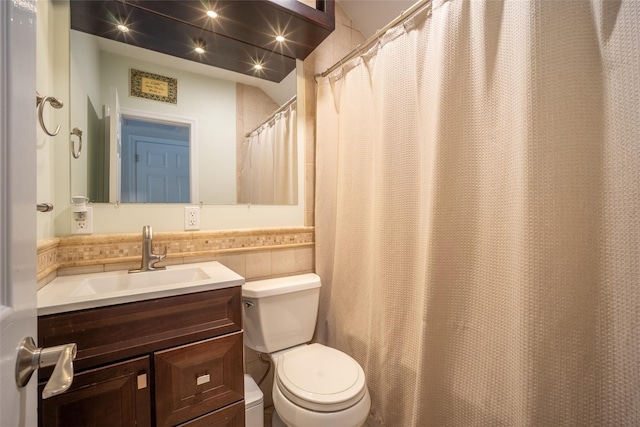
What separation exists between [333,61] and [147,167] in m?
1.30

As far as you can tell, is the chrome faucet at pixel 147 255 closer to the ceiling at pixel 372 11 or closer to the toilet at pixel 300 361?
the toilet at pixel 300 361

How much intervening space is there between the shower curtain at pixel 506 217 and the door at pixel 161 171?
3.11 feet

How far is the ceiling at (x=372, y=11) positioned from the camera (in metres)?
1.62

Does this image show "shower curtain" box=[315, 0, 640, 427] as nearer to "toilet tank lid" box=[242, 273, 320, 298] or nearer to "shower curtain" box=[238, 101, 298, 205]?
"toilet tank lid" box=[242, 273, 320, 298]

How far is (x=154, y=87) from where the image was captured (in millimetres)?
1281

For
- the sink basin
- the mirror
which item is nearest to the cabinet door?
the sink basin

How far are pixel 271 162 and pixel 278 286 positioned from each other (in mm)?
717

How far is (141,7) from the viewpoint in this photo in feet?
3.88

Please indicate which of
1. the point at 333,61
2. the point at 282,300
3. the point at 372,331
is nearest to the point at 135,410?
the point at 282,300

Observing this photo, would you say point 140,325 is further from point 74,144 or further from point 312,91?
point 312,91

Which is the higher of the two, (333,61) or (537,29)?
(333,61)

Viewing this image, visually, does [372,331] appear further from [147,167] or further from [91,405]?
[147,167]

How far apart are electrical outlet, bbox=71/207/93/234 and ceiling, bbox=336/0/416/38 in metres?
1.90

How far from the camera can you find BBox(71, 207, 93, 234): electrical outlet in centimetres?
Result: 110
